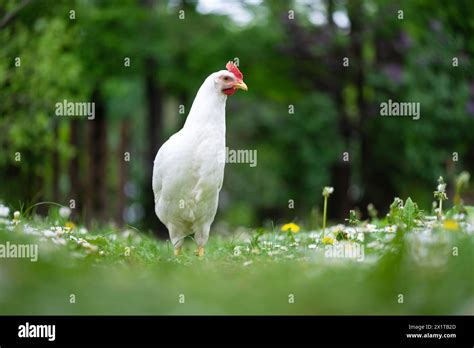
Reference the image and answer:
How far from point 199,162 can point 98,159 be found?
39.6ft

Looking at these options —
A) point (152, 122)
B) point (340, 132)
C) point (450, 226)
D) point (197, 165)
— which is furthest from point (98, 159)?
point (450, 226)

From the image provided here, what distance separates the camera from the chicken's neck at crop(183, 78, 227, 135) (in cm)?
618

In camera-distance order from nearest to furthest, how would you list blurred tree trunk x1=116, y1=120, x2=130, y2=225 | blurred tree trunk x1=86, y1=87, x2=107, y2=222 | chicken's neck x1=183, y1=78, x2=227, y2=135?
chicken's neck x1=183, y1=78, x2=227, y2=135
blurred tree trunk x1=86, y1=87, x2=107, y2=222
blurred tree trunk x1=116, y1=120, x2=130, y2=225

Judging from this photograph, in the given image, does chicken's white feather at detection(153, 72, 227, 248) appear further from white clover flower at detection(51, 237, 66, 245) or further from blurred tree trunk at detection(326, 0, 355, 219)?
blurred tree trunk at detection(326, 0, 355, 219)

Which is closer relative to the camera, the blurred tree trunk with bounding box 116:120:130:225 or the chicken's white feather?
the chicken's white feather

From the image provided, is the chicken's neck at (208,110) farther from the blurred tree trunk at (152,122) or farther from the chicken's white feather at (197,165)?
the blurred tree trunk at (152,122)

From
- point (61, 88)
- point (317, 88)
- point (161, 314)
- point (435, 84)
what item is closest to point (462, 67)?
point (435, 84)

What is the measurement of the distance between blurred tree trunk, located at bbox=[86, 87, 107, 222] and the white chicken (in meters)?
11.0

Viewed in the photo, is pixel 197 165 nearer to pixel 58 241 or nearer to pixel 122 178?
pixel 58 241

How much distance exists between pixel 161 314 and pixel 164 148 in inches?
114

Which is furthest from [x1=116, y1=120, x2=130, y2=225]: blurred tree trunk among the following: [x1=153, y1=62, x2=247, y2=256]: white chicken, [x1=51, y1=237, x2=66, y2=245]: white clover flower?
[x1=51, y1=237, x2=66, y2=245]: white clover flower

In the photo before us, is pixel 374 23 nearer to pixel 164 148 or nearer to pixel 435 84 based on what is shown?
pixel 435 84

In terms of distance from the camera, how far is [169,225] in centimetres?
660

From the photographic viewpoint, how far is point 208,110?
622 centimetres
